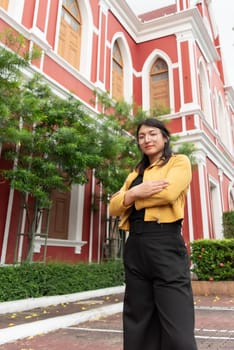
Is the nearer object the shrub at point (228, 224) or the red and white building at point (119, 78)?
the red and white building at point (119, 78)

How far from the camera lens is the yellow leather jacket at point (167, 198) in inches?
67.0

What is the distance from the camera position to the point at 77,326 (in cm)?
421

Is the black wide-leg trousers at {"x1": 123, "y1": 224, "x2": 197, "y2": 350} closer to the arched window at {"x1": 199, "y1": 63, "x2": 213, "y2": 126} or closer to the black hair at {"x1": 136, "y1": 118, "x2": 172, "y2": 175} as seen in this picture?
the black hair at {"x1": 136, "y1": 118, "x2": 172, "y2": 175}

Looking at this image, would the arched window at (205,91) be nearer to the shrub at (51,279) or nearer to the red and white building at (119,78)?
the red and white building at (119,78)

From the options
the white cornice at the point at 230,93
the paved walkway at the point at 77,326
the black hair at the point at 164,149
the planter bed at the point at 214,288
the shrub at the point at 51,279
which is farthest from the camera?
the white cornice at the point at 230,93

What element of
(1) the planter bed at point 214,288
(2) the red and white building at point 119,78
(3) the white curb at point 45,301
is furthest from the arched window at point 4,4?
(1) the planter bed at point 214,288

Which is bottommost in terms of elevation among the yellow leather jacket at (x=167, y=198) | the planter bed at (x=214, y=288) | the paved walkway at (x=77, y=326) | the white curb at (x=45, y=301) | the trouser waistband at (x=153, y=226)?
the paved walkway at (x=77, y=326)

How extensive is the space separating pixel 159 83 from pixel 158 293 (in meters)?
13.3

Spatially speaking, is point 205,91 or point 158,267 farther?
point 205,91

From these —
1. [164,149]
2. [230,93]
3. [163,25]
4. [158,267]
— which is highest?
[230,93]

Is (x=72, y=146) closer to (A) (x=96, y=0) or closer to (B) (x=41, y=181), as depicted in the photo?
(B) (x=41, y=181)

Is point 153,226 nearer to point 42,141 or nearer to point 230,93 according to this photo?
point 42,141

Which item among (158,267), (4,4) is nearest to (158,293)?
(158,267)

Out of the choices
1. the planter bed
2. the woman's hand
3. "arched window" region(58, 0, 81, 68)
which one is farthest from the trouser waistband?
"arched window" region(58, 0, 81, 68)
